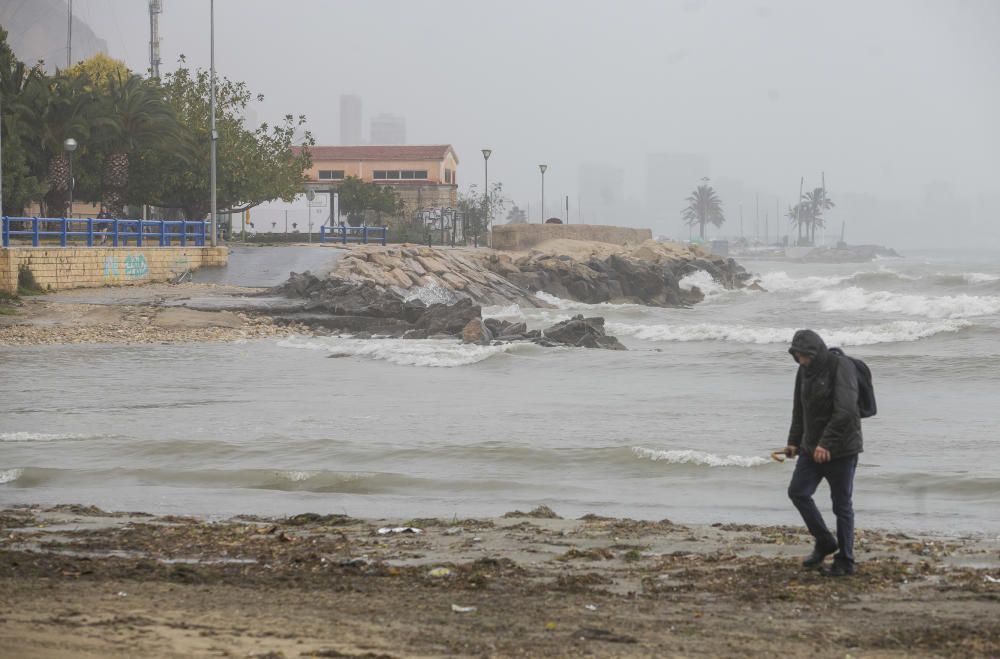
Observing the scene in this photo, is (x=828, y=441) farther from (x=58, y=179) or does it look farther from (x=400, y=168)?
(x=400, y=168)

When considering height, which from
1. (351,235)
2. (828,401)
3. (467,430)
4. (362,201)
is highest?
(362,201)

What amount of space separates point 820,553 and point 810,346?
1256 mm

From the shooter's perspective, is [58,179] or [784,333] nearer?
[784,333]

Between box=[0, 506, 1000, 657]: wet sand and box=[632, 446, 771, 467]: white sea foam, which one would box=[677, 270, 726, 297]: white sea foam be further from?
box=[0, 506, 1000, 657]: wet sand

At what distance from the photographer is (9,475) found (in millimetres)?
11875

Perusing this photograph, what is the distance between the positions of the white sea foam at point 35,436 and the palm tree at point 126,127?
94.8ft

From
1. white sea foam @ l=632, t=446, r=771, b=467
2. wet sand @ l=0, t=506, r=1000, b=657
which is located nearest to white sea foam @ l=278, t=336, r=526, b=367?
white sea foam @ l=632, t=446, r=771, b=467

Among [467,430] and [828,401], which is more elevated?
[828,401]

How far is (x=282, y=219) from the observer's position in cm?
6169

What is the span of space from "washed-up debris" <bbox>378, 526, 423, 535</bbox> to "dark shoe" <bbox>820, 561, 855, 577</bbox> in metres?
3.05

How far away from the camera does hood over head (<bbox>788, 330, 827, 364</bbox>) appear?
725cm

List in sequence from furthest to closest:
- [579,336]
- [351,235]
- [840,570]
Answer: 1. [351,235]
2. [579,336]
3. [840,570]

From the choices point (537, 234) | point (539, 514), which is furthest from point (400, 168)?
point (539, 514)

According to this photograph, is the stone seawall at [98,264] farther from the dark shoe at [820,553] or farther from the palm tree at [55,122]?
the dark shoe at [820,553]
